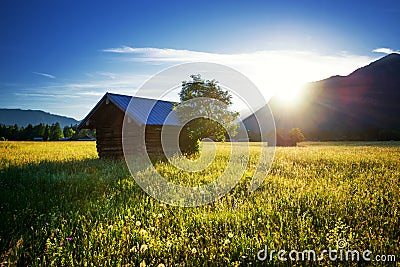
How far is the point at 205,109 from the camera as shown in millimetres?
13930

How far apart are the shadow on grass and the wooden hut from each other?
6148 mm

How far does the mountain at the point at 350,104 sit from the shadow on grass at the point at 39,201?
6356 centimetres

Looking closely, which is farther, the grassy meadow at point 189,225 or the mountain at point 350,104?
the mountain at point 350,104

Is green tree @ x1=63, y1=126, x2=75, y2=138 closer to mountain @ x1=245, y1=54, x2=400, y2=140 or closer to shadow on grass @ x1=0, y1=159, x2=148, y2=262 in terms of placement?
mountain @ x1=245, y1=54, x2=400, y2=140

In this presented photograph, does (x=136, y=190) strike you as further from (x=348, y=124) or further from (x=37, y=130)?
(x=37, y=130)

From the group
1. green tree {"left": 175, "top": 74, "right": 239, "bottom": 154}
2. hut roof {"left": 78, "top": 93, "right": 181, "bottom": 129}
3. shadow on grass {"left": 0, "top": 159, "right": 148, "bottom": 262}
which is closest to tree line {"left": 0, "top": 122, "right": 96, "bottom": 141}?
hut roof {"left": 78, "top": 93, "right": 181, "bottom": 129}

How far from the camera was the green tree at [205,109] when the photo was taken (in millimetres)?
13984

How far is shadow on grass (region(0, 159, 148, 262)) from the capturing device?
13.9ft

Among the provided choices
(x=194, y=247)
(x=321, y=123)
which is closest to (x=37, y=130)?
(x=321, y=123)

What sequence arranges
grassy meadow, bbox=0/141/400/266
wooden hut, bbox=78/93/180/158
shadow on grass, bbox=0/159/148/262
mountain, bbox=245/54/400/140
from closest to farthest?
grassy meadow, bbox=0/141/400/266 < shadow on grass, bbox=0/159/148/262 < wooden hut, bbox=78/93/180/158 < mountain, bbox=245/54/400/140

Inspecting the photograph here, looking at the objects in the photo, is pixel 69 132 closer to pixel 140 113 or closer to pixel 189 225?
pixel 140 113

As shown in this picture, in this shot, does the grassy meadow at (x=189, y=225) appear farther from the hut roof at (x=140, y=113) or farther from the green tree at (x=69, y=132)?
the green tree at (x=69, y=132)

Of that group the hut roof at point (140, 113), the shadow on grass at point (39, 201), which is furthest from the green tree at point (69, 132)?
the shadow on grass at point (39, 201)

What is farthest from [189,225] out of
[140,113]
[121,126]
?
[121,126]
